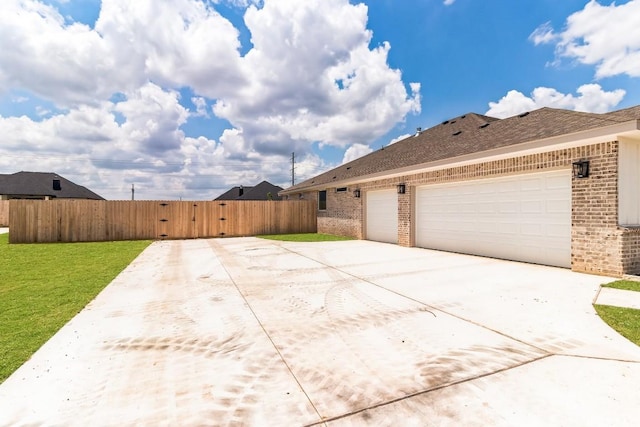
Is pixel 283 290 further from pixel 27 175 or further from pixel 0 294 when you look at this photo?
pixel 27 175

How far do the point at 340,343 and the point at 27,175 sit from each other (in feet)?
153

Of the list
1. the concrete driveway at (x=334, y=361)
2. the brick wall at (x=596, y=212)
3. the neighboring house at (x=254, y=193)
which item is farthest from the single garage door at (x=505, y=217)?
the neighboring house at (x=254, y=193)

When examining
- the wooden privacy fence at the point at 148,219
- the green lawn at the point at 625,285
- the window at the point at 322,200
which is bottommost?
the green lawn at the point at 625,285

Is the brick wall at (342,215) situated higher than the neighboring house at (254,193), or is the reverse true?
the neighboring house at (254,193)

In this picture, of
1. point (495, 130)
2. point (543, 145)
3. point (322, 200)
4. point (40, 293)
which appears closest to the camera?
point (40, 293)

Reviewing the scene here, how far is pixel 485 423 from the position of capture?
Answer: 195 cm

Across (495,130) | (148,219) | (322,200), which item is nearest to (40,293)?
(148,219)

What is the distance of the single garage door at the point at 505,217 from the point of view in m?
7.18

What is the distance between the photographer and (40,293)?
17.0ft

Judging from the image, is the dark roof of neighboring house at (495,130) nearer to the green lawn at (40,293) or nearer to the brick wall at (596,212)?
the brick wall at (596,212)

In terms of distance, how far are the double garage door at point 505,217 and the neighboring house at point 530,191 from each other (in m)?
0.02

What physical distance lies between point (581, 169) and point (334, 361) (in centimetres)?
711

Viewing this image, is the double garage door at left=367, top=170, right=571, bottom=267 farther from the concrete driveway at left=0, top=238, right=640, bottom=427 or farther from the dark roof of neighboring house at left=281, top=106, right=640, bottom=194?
the concrete driveway at left=0, top=238, right=640, bottom=427

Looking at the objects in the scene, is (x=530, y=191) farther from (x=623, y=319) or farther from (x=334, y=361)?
(x=334, y=361)
